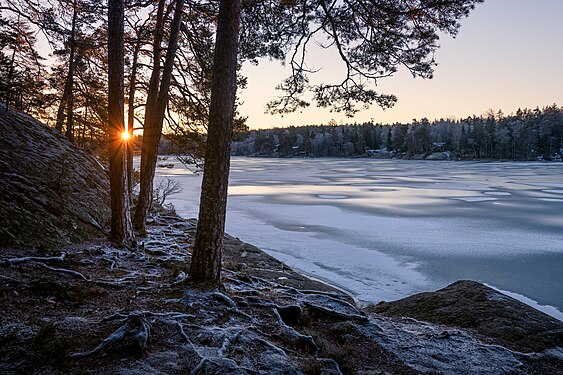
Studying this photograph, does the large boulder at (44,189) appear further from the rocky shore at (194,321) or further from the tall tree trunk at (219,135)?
the tall tree trunk at (219,135)

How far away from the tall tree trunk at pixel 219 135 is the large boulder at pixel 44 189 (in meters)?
2.77

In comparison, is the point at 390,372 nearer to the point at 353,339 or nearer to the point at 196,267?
the point at 353,339

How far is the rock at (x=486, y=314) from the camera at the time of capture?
4840 millimetres

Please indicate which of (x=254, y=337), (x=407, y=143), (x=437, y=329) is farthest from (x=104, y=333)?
(x=407, y=143)

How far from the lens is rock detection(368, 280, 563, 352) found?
15.9ft

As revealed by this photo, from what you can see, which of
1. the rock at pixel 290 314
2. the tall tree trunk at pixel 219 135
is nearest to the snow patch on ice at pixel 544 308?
the rock at pixel 290 314

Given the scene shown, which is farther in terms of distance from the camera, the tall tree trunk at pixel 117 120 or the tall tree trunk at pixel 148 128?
the tall tree trunk at pixel 148 128

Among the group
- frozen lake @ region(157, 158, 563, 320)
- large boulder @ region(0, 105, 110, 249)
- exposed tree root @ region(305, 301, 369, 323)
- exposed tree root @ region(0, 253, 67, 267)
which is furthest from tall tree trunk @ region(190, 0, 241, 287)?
frozen lake @ region(157, 158, 563, 320)

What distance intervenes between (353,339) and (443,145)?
96.5 m

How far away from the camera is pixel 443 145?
9269 cm

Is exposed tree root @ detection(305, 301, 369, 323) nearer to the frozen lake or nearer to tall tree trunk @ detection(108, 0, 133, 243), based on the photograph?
the frozen lake

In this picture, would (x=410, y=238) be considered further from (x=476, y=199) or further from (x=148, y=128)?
(x=476, y=199)

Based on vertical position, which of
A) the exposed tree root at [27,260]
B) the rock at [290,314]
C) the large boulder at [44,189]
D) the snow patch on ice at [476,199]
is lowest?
the snow patch on ice at [476,199]

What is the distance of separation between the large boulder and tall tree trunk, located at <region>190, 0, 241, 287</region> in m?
2.77
